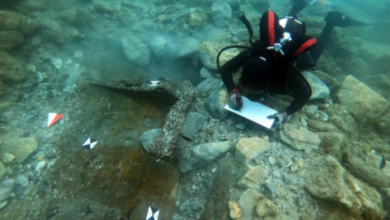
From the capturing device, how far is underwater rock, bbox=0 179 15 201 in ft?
7.38

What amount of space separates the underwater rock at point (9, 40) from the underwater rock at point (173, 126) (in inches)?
151

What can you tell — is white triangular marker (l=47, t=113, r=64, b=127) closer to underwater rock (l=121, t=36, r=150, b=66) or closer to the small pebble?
the small pebble

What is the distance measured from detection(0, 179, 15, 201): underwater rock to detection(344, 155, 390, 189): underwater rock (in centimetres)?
490

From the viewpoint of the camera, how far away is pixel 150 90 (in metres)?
2.80

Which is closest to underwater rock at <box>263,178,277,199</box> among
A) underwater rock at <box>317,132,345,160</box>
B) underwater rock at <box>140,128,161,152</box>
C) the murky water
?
the murky water

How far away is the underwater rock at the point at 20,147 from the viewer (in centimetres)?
258

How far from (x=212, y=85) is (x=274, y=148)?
1.72 meters

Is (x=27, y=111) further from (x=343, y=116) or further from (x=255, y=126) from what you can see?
(x=343, y=116)

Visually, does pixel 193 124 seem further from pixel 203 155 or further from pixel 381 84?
pixel 381 84

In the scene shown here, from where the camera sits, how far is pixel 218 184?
2.24 meters

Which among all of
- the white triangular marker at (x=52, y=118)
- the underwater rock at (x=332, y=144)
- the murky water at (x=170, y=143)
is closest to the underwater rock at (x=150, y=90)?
the murky water at (x=170, y=143)

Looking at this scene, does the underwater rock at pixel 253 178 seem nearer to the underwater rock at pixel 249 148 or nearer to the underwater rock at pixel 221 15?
the underwater rock at pixel 249 148

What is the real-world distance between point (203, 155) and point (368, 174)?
7.43ft

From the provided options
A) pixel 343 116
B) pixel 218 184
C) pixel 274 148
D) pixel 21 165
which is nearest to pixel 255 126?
pixel 274 148
